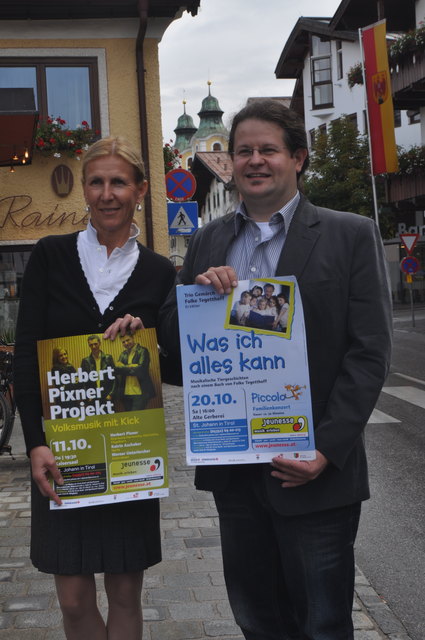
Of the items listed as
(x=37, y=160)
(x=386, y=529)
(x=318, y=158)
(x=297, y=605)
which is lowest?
(x=386, y=529)

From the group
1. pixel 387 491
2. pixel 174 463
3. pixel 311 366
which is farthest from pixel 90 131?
pixel 311 366

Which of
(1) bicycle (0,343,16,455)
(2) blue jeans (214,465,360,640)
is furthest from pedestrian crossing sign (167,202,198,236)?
(2) blue jeans (214,465,360,640)

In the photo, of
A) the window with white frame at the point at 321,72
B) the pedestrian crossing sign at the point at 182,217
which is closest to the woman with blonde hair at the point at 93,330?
the pedestrian crossing sign at the point at 182,217

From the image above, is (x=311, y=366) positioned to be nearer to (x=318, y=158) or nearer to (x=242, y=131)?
(x=242, y=131)

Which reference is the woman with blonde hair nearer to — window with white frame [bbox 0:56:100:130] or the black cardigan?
the black cardigan

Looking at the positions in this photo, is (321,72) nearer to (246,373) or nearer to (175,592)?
(175,592)

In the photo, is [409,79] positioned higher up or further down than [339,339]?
higher up

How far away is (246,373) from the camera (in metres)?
2.50

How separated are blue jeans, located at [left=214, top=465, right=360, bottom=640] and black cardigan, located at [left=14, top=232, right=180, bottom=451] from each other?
51 cm

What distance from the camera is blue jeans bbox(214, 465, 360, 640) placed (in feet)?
A: 8.19

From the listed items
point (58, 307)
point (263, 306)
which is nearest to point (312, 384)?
point (263, 306)

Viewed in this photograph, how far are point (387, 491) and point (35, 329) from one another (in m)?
4.39

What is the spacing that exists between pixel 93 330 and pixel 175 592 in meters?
1.87

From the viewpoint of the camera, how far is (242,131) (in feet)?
8.55
